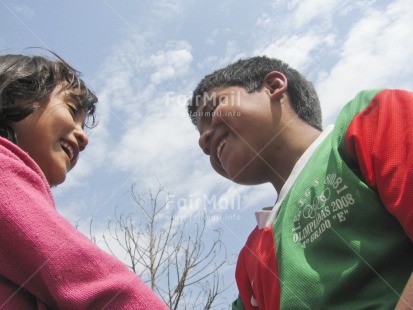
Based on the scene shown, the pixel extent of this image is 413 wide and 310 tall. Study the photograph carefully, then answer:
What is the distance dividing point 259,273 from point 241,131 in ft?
2.00

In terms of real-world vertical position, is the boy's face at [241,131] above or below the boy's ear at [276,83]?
below

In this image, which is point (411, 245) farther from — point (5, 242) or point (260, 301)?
point (5, 242)

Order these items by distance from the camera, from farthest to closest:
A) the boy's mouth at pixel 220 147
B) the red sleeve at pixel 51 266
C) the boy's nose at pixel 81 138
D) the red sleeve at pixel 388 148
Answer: the boy's mouth at pixel 220 147 < the boy's nose at pixel 81 138 < the red sleeve at pixel 388 148 < the red sleeve at pixel 51 266

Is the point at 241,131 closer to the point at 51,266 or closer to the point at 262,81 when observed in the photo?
the point at 262,81

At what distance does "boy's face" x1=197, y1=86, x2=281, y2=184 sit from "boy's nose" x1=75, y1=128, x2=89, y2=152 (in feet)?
1.98

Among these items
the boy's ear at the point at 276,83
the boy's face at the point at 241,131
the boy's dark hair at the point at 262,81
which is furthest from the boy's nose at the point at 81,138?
the boy's ear at the point at 276,83

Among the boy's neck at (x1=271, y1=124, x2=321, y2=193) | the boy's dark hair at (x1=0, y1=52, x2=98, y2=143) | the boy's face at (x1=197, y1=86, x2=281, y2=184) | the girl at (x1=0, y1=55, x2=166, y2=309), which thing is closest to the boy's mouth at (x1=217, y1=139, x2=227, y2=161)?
the boy's face at (x1=197, y1=86, x2=281, y2=184)

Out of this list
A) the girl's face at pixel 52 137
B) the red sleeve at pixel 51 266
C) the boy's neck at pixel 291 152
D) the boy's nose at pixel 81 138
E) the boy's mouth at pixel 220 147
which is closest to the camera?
the red sleeve at pixel 51 266

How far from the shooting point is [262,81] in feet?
7.40

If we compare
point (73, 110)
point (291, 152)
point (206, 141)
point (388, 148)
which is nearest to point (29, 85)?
point (73, 110)

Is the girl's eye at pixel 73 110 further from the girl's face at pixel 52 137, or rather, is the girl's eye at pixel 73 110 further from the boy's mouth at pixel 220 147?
the boy's mouth at pixel 220 147

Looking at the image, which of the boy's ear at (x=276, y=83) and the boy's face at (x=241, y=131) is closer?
the boy's face at (x=241, y=131)

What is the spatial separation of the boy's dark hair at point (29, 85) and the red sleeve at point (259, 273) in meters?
0.88

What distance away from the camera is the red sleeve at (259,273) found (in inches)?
62.4
